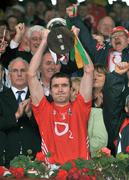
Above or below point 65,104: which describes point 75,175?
below

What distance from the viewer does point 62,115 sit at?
434 inches

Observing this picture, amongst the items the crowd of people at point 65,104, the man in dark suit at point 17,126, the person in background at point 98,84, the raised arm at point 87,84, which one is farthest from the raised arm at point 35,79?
the person in background at point 98,84

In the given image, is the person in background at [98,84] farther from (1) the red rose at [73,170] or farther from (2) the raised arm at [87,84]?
(1) the red rose at [73,170]

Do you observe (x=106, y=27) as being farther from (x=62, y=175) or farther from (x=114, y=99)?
(x=62, y=175)

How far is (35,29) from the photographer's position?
14.3 metres

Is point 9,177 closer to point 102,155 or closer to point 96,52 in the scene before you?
point 102,155

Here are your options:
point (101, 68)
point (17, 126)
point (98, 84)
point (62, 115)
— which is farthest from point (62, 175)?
point (101, 68)

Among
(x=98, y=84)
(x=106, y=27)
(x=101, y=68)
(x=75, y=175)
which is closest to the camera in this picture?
(x=75, y=175)

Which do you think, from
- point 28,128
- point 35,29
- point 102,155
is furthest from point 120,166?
point 35,29

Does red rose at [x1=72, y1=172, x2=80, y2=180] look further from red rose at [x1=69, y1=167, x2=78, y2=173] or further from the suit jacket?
the suit jacket

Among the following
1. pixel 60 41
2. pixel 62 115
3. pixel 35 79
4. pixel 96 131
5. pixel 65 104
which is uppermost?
pixel 60 41

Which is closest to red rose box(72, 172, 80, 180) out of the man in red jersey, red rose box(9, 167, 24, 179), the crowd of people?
red rose box(9, 167, 24, 179)

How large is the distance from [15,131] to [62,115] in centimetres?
96

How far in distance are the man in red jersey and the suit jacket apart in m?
0.55
